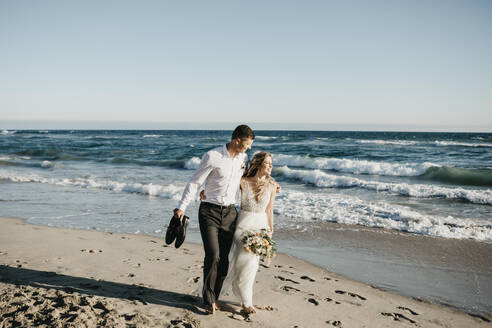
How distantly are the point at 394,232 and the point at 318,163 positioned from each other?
15.5 m

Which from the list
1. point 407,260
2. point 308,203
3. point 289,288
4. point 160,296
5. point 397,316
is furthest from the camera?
point 308,203

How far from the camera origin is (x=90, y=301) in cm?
372

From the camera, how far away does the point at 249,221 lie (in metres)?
3.73

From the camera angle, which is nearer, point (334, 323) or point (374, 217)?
point (334, 323)

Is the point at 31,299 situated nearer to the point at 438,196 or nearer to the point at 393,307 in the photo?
the point at 393,307

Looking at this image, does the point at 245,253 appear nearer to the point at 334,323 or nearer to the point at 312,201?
the point at 334,323

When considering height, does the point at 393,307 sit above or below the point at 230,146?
below

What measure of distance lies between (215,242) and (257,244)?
419 millimetres

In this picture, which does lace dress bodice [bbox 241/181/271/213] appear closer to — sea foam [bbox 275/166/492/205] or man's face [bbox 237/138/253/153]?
man's face [bbox 237/138/253/153]

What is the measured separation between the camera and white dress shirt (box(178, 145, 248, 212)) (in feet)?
11.5

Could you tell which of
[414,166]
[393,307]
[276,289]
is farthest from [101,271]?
[414,166]

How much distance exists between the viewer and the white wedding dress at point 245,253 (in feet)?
12.1

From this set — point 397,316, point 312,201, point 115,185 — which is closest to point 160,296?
point 397,316

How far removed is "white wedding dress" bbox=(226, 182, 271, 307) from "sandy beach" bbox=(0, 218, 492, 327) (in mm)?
273
